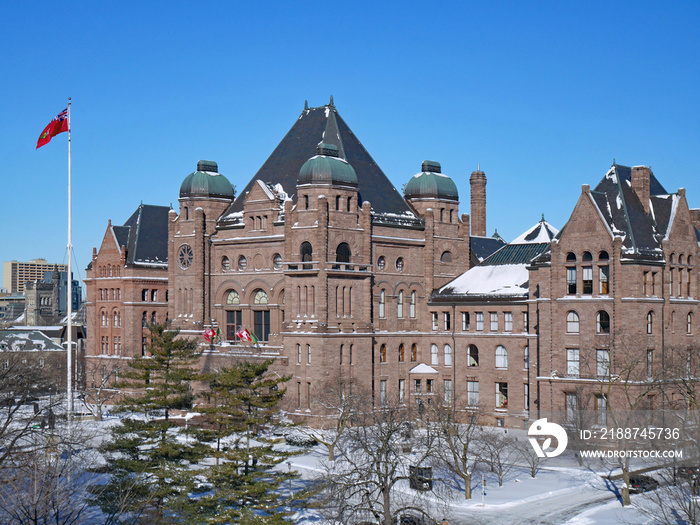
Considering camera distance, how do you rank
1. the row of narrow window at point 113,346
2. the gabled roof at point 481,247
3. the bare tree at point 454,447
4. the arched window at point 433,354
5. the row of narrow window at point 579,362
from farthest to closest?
the row of narrow window at point 113,346 < the gabled roof at point 481,247 < the arched window at point 433,354 < the row of narrow window at point 579,362 < the bare tree at point 454,447

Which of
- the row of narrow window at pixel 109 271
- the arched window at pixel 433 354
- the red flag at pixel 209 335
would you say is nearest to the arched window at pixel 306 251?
the red flag at pixel 209 335

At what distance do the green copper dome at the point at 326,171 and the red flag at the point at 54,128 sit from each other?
1118 inches

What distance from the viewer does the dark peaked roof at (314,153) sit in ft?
310

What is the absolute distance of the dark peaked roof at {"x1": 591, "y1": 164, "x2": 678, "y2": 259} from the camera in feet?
250

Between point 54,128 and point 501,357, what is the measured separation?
46202mm

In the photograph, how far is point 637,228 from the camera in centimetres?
7725

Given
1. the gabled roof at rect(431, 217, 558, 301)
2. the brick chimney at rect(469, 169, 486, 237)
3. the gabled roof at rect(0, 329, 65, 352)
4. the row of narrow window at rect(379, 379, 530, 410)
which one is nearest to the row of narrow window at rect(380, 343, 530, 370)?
the row of narrow window at rect(379, 379, 530, 410)

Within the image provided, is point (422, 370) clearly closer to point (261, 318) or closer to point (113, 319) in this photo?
point (261, 318)

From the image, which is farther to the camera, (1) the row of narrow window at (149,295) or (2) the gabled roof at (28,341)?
(2) the gabled roof at (28,341)

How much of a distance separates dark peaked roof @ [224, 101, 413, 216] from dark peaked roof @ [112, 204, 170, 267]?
64.3ft

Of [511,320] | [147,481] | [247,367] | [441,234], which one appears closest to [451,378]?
[511,320]

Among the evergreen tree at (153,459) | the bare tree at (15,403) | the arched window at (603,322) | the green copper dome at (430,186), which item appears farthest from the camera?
the green copper dome at (430,186)

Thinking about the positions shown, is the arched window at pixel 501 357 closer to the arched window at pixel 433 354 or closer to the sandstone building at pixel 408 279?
the sandstone building at pixel 408 279

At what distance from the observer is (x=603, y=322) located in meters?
76.0
